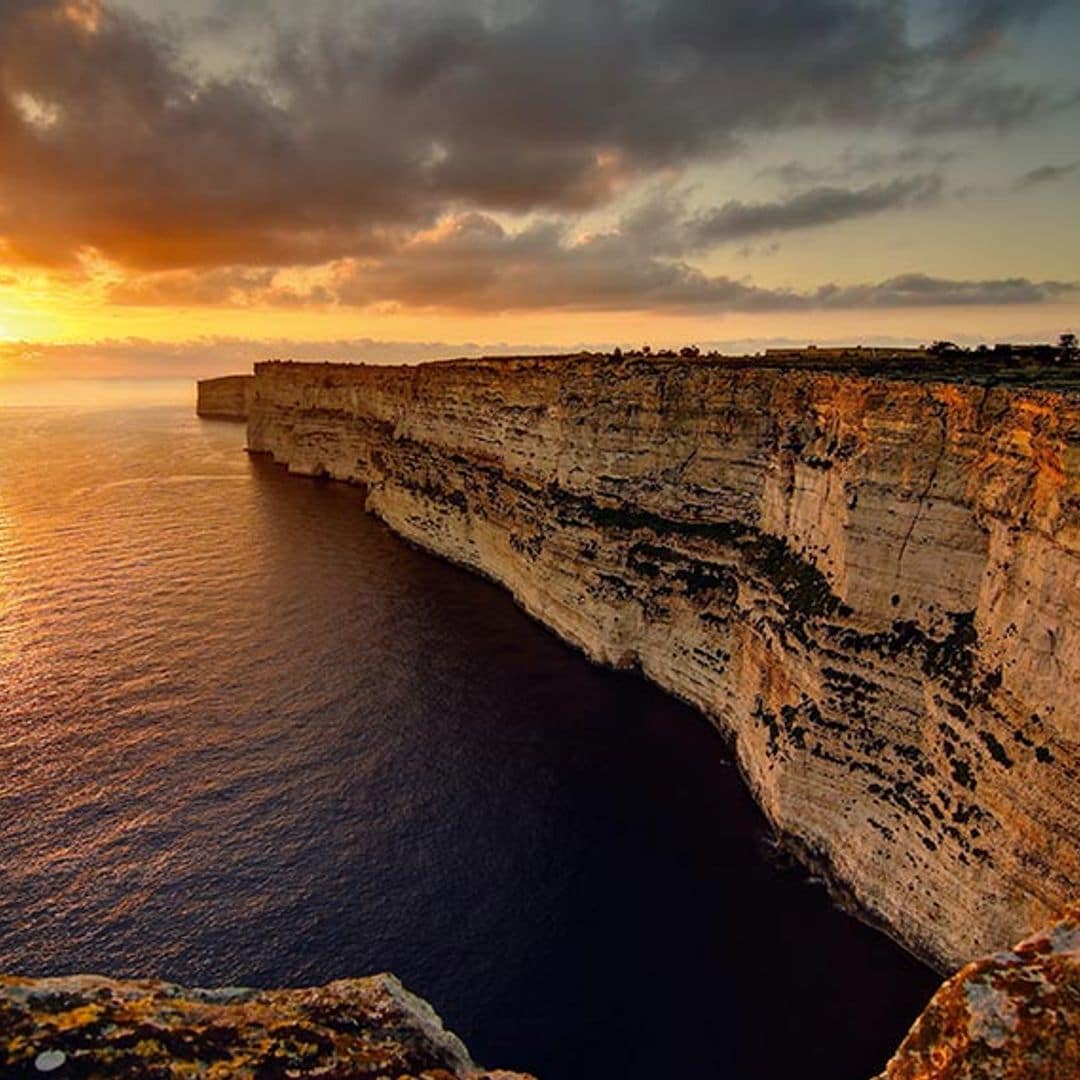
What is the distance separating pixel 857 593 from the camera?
25.3 m

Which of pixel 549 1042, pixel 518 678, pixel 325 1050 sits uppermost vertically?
pixel 325 1050

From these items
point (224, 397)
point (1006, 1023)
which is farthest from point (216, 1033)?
point (224, 397)

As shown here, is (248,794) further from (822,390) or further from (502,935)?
(822,390)

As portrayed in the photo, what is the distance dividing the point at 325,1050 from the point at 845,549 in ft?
74.3

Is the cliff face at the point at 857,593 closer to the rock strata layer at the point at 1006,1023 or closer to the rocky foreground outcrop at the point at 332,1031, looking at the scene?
the rock strata layer at the point at 1006,1023

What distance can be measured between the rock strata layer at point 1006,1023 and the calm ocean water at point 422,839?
519 inches

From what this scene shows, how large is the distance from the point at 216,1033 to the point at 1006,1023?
8.10 m

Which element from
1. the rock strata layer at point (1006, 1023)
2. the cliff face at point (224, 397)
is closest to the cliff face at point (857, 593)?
the rock strata layer at point (1006, 1023)

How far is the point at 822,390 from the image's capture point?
99.4ft

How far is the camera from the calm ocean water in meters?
20.7

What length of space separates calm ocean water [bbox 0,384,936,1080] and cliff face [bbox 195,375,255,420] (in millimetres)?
152583

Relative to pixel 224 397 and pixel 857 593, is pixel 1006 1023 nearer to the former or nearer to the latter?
pixel 857 593

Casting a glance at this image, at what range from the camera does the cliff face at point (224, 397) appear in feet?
625

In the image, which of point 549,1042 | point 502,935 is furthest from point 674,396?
point 549,1042
